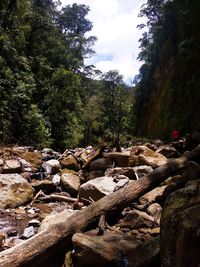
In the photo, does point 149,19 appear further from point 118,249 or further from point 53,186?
point 118,249

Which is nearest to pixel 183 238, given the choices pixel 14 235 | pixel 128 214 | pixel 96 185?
pixel 128 214

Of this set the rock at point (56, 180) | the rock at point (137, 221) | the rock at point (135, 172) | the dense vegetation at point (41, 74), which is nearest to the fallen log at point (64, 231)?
the rock at point (137, 221)

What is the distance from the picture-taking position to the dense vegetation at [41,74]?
1922 cm

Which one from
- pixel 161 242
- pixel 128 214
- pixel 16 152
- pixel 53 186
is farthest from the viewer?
pixel 16 152

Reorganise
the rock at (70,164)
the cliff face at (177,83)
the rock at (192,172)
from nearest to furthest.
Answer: the rock at (192,172), the rock at (70,164), the cliff face at (177,83)

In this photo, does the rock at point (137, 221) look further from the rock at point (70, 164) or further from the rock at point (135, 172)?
the rock at point (70, 164)

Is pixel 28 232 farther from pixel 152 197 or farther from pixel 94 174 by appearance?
pixel 94 174

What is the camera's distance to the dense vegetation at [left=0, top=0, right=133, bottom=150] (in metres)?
19.2

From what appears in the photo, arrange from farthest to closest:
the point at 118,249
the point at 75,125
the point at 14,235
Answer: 1. the point at 75,125
2. the point at 14,235
3. the point at 118,249

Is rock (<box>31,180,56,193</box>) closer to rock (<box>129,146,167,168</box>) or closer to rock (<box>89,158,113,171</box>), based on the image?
rock (<box>89,158,113,171</box>)

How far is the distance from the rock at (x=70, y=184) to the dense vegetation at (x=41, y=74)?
876 cm

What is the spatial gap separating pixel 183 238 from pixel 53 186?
6.63 metres

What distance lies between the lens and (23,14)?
2223cm

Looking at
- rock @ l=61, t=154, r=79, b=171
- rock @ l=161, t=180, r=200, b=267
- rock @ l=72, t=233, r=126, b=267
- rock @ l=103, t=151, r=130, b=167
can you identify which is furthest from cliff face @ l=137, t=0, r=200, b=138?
rock @ l=161, t=180, r=200, b=267
